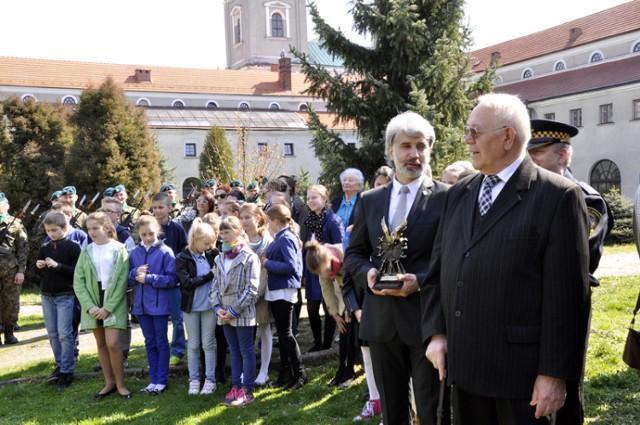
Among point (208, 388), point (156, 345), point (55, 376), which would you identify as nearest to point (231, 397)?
point (208, 388)

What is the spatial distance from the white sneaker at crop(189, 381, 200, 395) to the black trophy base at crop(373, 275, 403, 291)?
3832 millimetres

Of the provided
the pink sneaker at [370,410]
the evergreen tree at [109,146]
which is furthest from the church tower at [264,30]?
the pink sneaker at [370,410]

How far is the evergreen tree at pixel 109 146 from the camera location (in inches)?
857

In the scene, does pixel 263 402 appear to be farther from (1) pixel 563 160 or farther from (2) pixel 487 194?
(2) pixel 487 194

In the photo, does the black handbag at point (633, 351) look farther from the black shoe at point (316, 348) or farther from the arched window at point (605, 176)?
the arched window at point (605, 176)

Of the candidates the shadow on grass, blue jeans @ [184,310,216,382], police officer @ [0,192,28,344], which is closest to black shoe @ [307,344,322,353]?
blue jeans @ [184,310,216,382]

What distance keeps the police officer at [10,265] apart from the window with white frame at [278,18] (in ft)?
251

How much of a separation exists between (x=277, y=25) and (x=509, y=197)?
279ft

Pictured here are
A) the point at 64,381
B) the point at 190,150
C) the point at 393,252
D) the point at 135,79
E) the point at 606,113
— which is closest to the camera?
the point at 393,252

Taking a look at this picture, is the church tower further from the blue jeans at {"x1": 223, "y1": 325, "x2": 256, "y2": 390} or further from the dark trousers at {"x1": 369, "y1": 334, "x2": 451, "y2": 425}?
the dark trousers at {"x1": 369, "y1": 334, "x2": 451, "y2": 425}

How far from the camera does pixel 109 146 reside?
22000mm

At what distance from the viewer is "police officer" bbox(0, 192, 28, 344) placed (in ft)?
32.7

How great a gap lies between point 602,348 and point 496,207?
4.56m

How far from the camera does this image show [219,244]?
8258 mm
